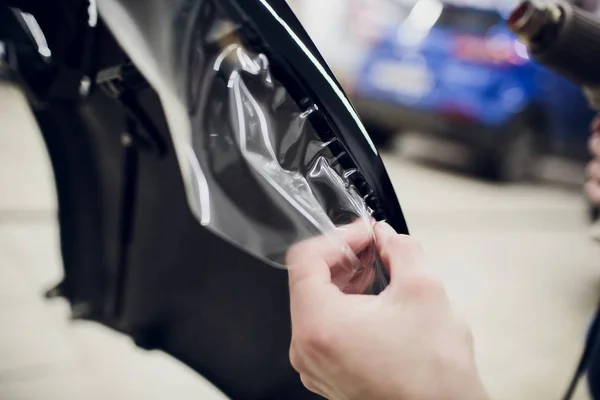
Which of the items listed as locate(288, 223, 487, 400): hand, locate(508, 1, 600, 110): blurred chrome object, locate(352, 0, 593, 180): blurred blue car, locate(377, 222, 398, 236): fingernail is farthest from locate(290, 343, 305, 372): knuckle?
locate(352, 0, 593, 180): blurred blue car

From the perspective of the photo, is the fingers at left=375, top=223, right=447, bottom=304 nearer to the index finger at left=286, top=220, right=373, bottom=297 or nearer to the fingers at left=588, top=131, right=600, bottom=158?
the index finger at left=286, top=220, right=373, bottom=297

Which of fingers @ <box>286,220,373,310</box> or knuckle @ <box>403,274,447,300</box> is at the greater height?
knuckle @ <box>403,274,447,300</box>

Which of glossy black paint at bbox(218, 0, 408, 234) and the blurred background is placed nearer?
glossy black paint at bbox(218, 0, 408, 234)

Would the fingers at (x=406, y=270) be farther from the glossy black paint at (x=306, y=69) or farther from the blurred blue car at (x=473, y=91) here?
the blurred blue car at (x=473, y=91)

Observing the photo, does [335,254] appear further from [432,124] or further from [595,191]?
[432,124]

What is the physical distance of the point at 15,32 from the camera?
A: 65 cm

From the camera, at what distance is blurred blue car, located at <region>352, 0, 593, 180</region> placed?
298 cm

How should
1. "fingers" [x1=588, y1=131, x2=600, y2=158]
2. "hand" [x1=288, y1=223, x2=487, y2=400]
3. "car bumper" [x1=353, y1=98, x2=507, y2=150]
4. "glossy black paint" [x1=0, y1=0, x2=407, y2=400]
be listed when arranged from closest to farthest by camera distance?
"hand" [x1=288, y1=223, x2=487, y2=400] < "glossy black paint" [x1=0, y1=0, x2=407, y2=400] < "fingers" [x1=588, y1=131, x2=600, y2=158] < "car bumper" [x1=353, y1=98, x2=507, y2=150]

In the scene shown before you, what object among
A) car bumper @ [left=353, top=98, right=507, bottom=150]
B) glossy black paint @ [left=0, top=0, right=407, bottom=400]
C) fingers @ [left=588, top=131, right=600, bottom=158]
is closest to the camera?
glossy black paint @ [left=0, top=0, right=407, bottom=400]

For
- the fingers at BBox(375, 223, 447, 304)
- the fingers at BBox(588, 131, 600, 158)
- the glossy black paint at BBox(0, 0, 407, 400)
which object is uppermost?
the fingers at BBox(375, 223, 447, 304)

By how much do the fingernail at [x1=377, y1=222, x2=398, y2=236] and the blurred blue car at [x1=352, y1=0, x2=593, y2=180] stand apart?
2.66 metres

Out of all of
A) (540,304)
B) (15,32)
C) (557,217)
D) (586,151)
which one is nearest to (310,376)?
(15,32)

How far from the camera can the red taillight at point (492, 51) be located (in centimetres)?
295

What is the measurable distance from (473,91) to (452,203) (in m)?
0.67
